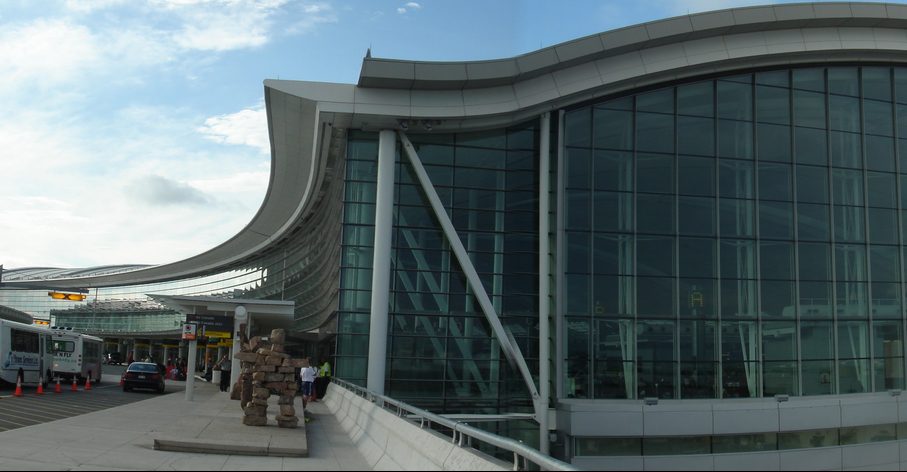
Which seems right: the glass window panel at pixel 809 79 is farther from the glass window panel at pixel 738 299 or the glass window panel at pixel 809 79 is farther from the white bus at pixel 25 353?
the white bus at pixel 25 353

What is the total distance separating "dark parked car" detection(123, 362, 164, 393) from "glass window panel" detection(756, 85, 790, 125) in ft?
90.2

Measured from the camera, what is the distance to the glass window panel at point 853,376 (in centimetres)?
2750

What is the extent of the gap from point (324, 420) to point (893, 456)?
62.5 feet

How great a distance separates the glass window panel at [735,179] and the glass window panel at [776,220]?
717mm

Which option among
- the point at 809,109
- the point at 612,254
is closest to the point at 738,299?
the point at 612,254

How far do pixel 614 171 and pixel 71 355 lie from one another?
90.6 feet

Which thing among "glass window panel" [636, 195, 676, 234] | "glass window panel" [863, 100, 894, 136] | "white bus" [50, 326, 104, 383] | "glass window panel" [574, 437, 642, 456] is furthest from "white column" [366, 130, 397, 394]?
"white bus" [50, 326, 104, 383]

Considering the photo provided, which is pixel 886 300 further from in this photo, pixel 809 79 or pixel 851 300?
pixel 809 79

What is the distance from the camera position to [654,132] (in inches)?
1086

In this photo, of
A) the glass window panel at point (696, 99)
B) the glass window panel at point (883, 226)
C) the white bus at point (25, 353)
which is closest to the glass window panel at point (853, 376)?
the glass window panel at point (883, 226)

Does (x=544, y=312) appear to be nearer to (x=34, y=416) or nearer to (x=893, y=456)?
(x=893, y=456)

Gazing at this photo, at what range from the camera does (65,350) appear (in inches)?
1540

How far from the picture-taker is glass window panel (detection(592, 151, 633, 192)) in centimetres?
2712

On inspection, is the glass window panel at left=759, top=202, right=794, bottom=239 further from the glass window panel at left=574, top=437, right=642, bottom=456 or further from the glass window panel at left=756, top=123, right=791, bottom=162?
the glass window panel at left=574, top=437, right=642, bottom=456
